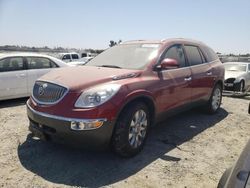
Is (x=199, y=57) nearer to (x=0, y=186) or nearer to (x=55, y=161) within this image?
(x=55, y=161)

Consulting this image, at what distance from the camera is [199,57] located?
6324 mm

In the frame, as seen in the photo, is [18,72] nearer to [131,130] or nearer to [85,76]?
[85,76]

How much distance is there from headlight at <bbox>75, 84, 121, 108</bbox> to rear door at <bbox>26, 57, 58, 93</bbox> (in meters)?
4.85

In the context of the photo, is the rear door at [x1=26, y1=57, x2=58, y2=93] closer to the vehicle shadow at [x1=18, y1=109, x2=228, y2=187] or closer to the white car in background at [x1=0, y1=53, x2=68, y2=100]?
the white car in background at [x1=0, y1=53, x2=68, y2=100]

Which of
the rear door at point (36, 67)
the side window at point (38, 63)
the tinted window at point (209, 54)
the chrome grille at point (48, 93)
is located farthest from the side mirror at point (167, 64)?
the side window at point (38, 63)

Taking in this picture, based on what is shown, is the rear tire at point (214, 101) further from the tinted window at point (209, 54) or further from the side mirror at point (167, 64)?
the side mirror at point (167, 64)

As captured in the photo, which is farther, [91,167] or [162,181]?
[91,167]

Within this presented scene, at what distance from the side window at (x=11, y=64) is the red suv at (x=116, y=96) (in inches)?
132

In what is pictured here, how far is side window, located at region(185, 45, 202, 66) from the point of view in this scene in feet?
19.3

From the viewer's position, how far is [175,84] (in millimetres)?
5078

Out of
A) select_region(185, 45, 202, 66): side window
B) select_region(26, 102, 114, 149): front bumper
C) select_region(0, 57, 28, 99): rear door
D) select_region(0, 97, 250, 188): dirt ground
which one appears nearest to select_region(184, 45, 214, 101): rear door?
select_region(185, 45, 202, 66): side window

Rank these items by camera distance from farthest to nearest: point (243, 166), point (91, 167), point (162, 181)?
point (91, 167) < point (162, 181) < point (243, 166)

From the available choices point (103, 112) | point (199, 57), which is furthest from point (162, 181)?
point (199, 57)

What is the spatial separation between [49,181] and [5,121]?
9.77ft
